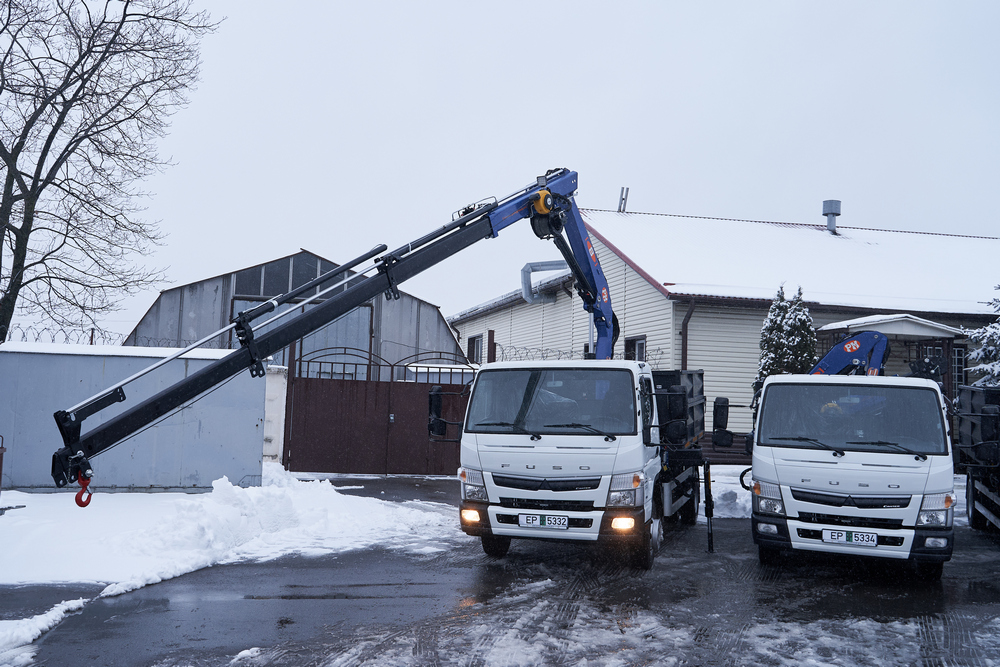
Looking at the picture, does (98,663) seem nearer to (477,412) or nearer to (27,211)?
(477,412)

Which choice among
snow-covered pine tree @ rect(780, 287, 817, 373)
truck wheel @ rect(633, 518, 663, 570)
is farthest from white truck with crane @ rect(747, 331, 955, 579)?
snow-covered pine tree @ rect(780, 287, 817, 373)

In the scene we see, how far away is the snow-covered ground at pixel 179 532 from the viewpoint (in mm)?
7355

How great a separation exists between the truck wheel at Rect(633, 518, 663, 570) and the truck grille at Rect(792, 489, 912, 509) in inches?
59.2

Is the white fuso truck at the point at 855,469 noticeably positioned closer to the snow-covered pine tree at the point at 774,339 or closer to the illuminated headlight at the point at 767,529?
the illuminated headlight at the point at 767,529

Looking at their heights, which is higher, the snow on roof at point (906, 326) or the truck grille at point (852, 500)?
the snow on roof at point (906, 326)

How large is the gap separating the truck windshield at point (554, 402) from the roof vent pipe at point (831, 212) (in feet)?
66.3

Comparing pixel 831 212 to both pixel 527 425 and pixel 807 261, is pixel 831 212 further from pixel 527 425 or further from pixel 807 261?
pixel 527 425

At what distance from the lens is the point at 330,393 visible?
15.9m

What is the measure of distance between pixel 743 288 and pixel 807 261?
402 centimetres

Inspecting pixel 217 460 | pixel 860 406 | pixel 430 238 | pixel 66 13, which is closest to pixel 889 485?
pixel 860 406

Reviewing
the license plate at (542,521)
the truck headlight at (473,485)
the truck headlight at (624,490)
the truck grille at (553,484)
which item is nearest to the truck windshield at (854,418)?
the truck headlight at (624,490)

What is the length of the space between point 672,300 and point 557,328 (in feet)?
23.7

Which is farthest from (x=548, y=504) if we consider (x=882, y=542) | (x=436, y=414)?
(x=882, y=542)

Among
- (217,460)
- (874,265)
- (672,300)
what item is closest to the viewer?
(217,460)
